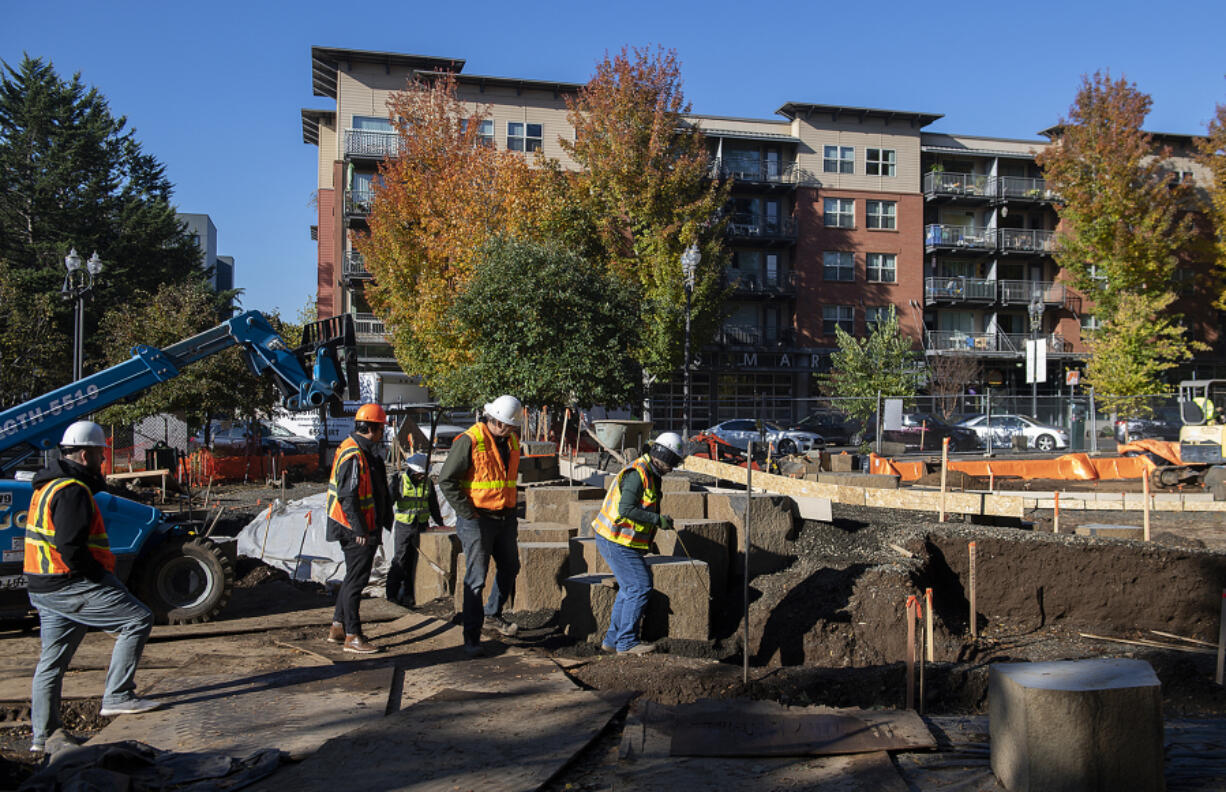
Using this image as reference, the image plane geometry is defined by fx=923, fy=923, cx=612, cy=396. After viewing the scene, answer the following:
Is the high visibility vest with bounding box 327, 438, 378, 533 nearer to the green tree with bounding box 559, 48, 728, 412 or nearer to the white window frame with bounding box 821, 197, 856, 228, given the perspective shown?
the green tree with bounding box 559, 48, 728, 412

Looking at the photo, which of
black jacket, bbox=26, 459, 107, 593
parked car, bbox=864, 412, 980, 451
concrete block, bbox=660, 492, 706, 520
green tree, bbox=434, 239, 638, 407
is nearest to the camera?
black jacket, bbox=26, 459, 107, 593

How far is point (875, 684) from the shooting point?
6.86 m

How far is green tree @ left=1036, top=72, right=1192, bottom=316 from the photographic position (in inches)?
1501

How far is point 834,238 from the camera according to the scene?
137 feet

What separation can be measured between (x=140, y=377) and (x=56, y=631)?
5.29 meters

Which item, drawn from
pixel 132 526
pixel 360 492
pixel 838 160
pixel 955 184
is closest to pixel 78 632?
pixel 360 492

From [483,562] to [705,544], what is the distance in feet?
9.79

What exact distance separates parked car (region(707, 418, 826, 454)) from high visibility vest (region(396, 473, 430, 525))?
20.9 meters

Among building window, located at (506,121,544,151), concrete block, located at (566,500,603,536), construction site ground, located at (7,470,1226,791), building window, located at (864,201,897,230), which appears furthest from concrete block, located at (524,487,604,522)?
building window, located at (864,201,897,230)

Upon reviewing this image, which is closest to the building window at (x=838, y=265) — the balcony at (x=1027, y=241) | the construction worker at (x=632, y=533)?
the balcony at (x=1027, y=241)

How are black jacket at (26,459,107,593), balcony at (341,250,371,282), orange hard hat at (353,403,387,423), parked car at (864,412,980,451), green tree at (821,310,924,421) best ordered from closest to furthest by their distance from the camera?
1. black jacket at (26,459,107,593)
2. orange hard hat at (353,403,387,423)
3. parked car at (864,412,980,451)
4. green tree at (821,310,924,421)
5. balcony at (341,250,371,282)

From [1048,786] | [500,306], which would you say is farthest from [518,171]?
[1048,786]

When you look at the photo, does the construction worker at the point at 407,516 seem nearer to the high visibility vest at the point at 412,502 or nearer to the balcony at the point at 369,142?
the high visibility vest at the point at 412,502

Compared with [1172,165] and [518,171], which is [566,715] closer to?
[518,171]
